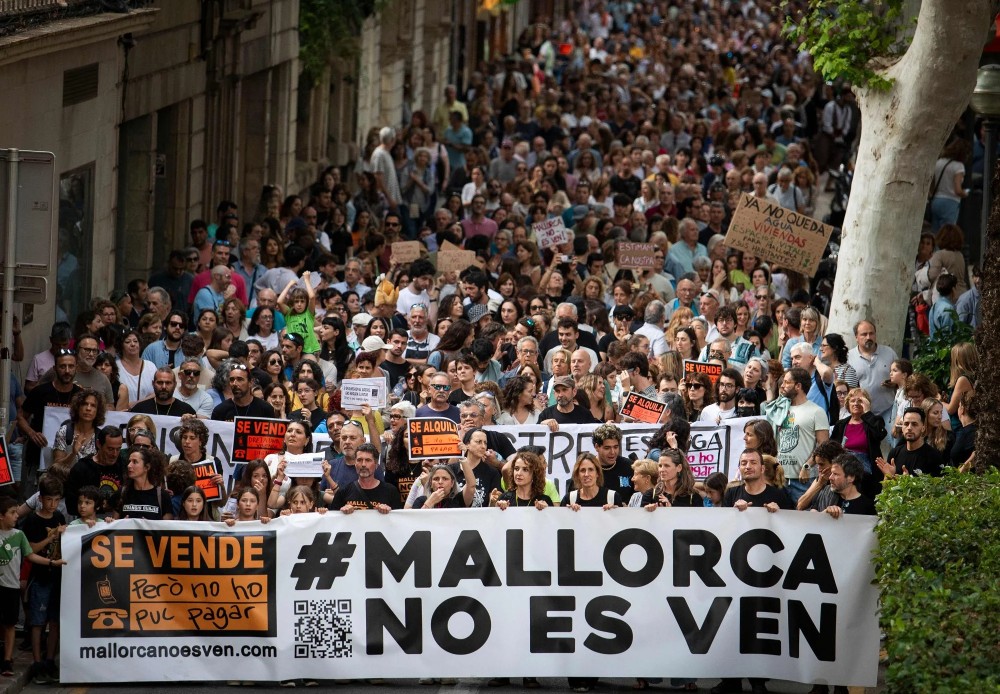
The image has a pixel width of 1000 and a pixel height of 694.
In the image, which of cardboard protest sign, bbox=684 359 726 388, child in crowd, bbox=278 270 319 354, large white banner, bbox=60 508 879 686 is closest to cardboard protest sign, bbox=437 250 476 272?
child in crowd, bbox=278 270 319 354

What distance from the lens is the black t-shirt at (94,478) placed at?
12.4 meters

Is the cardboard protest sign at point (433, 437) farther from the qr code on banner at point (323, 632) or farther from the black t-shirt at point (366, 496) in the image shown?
the qr code on banner at point (323, 632)

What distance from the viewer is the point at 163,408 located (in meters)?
14.7

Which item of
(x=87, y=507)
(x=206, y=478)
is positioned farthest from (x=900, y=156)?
(x=87, y=507)

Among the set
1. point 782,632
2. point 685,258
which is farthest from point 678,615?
point 685,258

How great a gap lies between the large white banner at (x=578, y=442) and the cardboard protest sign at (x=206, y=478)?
1.27 metres

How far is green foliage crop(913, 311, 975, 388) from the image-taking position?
56.3ft

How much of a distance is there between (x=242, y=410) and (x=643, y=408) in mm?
3044

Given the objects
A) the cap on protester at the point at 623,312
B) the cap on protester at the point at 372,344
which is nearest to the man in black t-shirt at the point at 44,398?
the cap on protester at the point at 372,344

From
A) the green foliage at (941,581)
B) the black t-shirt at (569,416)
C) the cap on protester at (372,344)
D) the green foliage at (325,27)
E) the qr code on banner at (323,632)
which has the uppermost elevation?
the green foliage at (325,27)

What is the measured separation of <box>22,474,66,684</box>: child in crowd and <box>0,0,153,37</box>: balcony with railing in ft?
17.3

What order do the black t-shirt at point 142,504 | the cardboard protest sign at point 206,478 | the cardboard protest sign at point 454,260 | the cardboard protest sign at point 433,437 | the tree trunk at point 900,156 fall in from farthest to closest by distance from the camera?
A: the cardboard protest sign at point 454,260
the tree trunk at point 900,156
the cardboard protest sign at point 433,437
the cardboard protest sign at point 206,478
the black t-shirt at point 142,504

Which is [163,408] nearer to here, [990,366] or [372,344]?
[372,344]

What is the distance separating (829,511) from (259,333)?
7001mm
